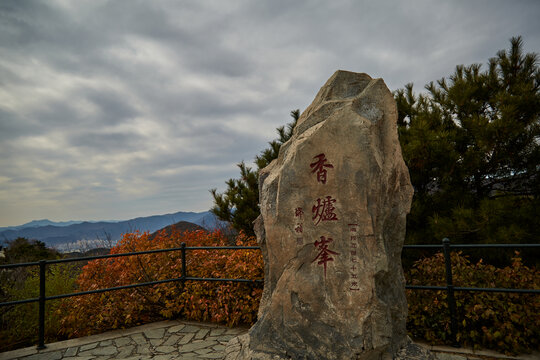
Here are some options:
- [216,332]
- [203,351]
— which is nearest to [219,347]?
[203,351]

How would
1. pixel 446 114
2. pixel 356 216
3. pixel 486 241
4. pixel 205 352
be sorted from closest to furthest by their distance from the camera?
pixel 356 216, pixel 205 352, pixel 486 241, pixel 446 114

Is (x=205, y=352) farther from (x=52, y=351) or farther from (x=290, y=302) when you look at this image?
(x=52, y=351)

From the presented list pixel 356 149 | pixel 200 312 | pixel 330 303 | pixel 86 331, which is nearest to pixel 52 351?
pixel 86 331

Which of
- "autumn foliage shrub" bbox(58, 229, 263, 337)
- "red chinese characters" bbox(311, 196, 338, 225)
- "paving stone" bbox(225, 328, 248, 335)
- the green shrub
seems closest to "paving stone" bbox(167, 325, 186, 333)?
"autumn foliage shrub" bbox(58, 229, 263, 337)

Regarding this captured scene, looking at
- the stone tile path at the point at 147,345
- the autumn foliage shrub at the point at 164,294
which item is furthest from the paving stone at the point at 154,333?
the autumn foliage shrub at the point at 164,294

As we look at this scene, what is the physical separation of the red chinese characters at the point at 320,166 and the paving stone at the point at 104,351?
3440 mm

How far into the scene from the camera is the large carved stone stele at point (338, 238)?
2.93 m

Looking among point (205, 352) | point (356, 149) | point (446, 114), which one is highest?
point (446, 114)

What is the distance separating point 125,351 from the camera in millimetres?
4367

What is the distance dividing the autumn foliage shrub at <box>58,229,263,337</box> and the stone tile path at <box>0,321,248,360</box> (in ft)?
0.74

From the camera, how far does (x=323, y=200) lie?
3086 millimetres

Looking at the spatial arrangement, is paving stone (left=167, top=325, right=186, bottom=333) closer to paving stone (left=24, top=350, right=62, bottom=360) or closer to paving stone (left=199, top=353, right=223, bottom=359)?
paving stone (left=199, top=353, right=223, bottom=359)

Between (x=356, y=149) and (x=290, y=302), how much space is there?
1467 mm

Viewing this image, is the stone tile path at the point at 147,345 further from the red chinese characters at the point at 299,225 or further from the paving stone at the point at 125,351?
the red chinese characters at the point at 299,225
